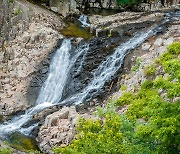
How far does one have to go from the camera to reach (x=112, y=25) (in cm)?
3200

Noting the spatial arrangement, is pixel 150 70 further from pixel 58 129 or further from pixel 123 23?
pixel 123 23

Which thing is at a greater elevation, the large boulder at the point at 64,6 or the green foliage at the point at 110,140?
the large boulder at the point at 64,6

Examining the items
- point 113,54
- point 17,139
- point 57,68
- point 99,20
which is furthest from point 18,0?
point 17,139

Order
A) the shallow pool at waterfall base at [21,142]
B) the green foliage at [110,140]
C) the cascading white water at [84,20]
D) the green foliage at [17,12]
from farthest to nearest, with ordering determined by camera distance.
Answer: the cascading white water at [84,20] → the green foliage at [17,12] → the shallow pool at waterfall base at [21,142] → the green foliage at [110,140]

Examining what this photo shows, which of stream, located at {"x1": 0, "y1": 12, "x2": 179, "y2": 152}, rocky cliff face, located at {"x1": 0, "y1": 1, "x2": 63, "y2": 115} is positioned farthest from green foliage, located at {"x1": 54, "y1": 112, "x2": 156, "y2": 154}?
rocky cliff face, located at {"x1": 0, "y1": 1, "x2": 63, "y2": 115}

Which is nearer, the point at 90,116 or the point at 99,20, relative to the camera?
the point at 90,116

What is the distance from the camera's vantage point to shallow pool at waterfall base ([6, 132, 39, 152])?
797 inches

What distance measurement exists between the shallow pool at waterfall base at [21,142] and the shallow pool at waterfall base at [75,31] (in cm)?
1169

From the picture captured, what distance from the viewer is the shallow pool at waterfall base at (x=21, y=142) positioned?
66.5 feet

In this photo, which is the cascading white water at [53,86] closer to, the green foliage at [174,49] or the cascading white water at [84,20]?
the cascading white water at [84,20]

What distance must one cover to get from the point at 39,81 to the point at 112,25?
8.49m

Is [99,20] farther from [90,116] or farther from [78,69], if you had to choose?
[90,116]

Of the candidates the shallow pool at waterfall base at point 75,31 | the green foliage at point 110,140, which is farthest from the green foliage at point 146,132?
the shallow pool at waterfall base at point 75,31

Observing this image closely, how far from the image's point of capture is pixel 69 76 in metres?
26.3
